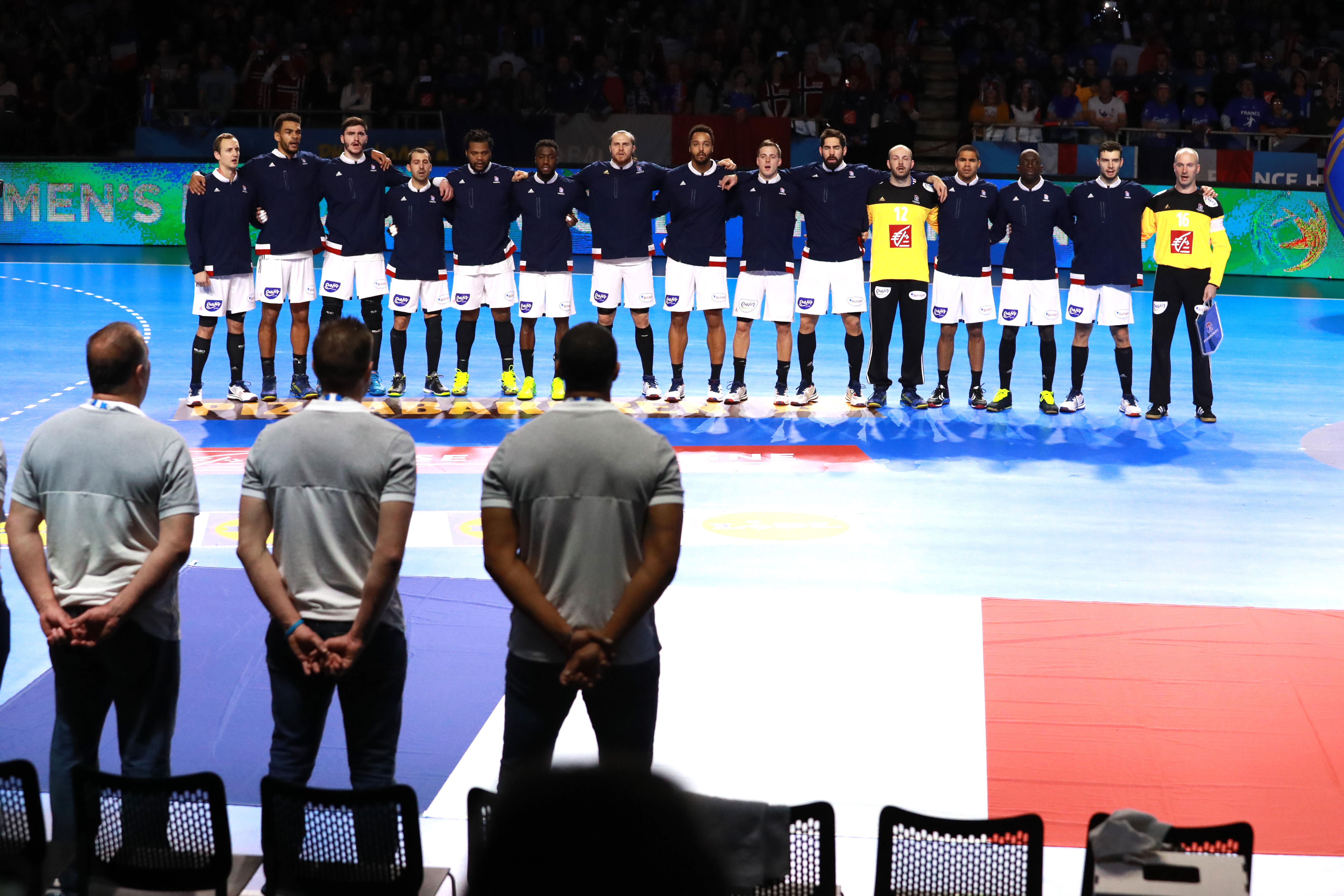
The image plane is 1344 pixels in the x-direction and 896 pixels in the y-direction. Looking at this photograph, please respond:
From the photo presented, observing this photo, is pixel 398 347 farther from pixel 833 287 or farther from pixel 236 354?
pixel 833 287

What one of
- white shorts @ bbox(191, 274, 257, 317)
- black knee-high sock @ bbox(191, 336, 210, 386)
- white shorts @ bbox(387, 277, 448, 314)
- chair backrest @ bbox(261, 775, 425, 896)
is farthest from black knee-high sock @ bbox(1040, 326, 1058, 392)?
chair backrest @ bbox(261, 775, 425, 896)

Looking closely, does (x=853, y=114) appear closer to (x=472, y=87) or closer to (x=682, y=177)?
(x=472, y=87)

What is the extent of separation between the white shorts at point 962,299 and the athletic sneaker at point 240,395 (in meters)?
6.65

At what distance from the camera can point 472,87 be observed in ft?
81.2

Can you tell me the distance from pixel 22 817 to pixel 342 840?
3.08 feet

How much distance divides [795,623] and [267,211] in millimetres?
7771

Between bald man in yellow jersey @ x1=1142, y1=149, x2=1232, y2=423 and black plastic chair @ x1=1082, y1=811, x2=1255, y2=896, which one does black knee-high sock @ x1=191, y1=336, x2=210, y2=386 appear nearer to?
bald man in yellow jersey @ x1=1142, y1=149, x2=1232, y2=423

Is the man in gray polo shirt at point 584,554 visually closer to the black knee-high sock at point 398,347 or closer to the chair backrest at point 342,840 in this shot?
→ the chair backrest at point 342,840

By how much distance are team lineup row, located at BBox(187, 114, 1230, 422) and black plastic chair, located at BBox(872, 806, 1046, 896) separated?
31.5 ft

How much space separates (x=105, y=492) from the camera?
15.9ft

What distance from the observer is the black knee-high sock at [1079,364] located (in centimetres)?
1378

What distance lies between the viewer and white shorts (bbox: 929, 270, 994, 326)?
13.6 meters

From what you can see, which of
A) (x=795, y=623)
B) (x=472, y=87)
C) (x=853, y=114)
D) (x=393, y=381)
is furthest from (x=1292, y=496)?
(x=472, y=87)

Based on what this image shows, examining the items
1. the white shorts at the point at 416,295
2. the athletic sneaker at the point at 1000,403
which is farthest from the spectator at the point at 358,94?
the athletic sneaker at the point at 1000,403
